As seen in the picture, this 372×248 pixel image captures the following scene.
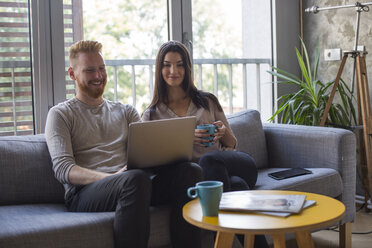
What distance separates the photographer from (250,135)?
9.78ft

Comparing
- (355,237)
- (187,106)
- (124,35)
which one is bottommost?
(355,237)

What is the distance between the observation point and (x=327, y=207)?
1629mm

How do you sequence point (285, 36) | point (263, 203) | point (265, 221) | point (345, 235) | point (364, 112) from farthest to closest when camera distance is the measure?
point (285, 36)
point (364, 112)
point (345, 235)
point (263, 203)
point (265, 221)

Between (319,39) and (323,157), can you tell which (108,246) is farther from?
(319,39)

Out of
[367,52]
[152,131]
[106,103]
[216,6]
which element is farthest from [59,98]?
[367,52]

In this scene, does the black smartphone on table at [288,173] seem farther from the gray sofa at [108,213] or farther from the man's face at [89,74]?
the man's face at [89,74]

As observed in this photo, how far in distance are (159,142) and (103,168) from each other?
0.41m

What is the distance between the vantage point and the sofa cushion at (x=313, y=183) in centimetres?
248

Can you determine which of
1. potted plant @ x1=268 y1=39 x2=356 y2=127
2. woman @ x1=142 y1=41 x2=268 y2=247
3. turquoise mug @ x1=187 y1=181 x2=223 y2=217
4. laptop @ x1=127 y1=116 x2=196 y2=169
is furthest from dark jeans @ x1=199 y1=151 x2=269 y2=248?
potted plant @ x1=268 y1=39 x2=356 y2=127

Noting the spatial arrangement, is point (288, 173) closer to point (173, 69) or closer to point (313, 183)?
point (313, 183)

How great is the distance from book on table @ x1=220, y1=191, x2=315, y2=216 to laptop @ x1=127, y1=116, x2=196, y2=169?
349mm

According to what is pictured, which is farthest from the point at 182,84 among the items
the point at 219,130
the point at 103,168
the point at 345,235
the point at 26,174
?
the point at 345,235

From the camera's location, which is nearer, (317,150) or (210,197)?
(210,197)

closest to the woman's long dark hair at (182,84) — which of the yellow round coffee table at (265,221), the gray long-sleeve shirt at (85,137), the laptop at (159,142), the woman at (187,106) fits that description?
the woman at (187,106)
